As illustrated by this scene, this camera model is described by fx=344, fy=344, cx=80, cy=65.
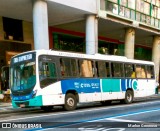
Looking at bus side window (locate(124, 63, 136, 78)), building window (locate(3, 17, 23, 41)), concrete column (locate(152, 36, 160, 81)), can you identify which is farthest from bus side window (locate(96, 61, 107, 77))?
concrete column (locate(152, 36, 160, 81))

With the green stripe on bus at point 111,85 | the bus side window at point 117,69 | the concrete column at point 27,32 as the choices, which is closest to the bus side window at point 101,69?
the green stripe on bus at point 111,85

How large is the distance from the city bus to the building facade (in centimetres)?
588

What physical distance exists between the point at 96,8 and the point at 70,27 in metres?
5.15

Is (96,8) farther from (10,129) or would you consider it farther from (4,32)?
(10,129)

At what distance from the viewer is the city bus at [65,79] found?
15594 mm

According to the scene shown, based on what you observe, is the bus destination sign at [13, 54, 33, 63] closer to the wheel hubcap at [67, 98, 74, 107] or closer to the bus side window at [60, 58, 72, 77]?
the bus side window at [60, 58, 72, 77]

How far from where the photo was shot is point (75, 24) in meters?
31.6

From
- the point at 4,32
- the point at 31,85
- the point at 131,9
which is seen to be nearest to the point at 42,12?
the point at 4,32

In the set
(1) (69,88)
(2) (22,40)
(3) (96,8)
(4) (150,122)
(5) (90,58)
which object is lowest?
(4) (150,122)

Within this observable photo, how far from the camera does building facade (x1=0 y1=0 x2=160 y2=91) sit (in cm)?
2412

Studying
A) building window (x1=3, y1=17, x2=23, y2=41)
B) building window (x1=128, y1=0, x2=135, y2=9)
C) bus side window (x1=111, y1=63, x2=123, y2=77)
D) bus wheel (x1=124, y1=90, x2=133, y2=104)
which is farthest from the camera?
building window (x1=128, y1=0, x2=135, y2=9)

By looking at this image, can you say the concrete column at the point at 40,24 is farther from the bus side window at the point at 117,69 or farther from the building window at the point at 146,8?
the building window at the point at 146,8

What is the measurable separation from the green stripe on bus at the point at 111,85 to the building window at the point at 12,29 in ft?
37.5

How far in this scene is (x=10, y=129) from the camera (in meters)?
10.1
